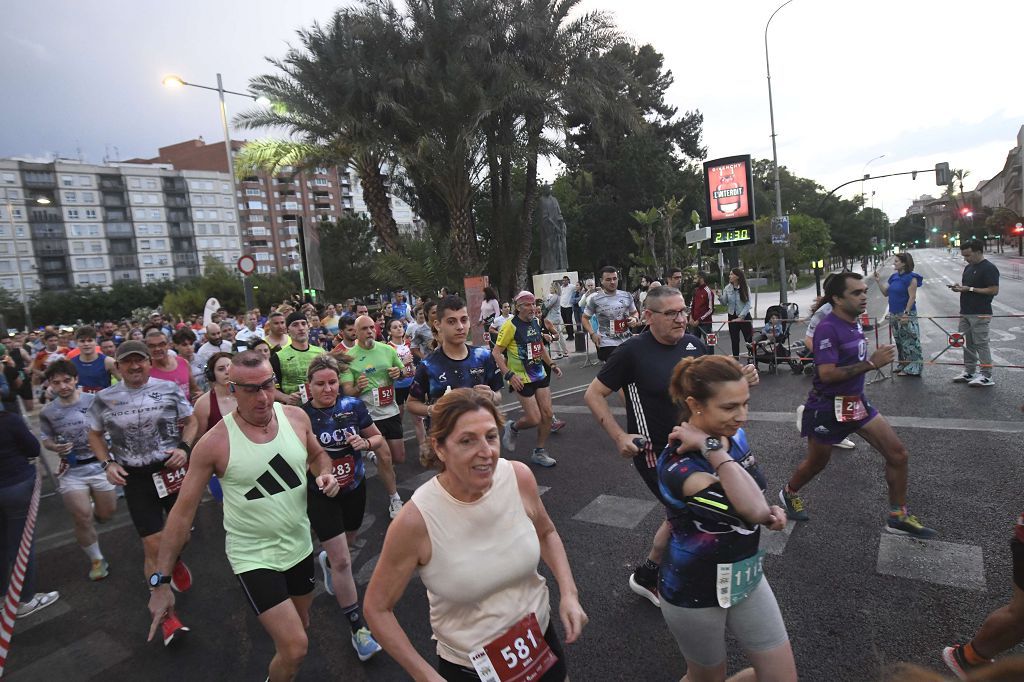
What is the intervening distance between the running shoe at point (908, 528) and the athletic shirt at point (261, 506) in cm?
405

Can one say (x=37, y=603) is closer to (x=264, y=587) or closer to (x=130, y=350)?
(x=130, y=350)

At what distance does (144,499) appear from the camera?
4.48 meters

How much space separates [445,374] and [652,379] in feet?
7.06

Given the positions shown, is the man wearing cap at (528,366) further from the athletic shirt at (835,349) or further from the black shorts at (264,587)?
the black shorts at (264,587)

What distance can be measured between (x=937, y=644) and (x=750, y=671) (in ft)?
4.96

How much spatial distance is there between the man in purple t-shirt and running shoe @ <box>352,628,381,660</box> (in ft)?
10.9

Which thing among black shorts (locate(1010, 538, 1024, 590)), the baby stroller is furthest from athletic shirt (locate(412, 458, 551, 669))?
the baby stroller

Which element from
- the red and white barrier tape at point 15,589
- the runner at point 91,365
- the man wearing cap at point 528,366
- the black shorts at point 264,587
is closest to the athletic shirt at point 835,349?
the man wearing cap at point 528,366

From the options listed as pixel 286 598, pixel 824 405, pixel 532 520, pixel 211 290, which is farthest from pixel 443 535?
pixel 211 290

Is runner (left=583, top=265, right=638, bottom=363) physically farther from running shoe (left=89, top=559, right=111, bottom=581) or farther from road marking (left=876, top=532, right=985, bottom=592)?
running shoe (left=89, top=559, right=111, bottom=581)

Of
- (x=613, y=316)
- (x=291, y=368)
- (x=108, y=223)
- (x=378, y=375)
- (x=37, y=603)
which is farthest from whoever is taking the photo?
(x=108, y=223)

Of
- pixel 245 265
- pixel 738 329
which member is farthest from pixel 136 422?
pixel 738 329

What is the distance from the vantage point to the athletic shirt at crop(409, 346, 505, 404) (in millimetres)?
5145

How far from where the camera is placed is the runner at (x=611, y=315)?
28.4 ft
